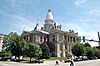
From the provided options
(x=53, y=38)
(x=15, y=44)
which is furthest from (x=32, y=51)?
(x=53, y=38)

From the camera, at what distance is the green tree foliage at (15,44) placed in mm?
63825

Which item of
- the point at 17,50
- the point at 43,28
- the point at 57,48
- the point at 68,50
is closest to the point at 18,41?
the point at 17,50

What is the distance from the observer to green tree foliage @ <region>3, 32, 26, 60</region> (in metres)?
63.8

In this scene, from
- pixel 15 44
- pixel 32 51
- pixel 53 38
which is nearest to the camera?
pixel 32 51

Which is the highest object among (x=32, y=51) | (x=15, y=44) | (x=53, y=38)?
(x=53, y=38)

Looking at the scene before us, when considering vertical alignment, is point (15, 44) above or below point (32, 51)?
above

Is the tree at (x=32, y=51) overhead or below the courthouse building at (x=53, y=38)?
below

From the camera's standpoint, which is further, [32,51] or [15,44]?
[15,44]

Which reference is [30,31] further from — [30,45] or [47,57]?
[30,45]

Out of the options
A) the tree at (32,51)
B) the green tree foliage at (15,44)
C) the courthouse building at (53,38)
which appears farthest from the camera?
the courthouse building at (53,38)

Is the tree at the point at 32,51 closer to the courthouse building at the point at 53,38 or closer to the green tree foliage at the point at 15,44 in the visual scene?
the green tree foliage at the point at 15,44

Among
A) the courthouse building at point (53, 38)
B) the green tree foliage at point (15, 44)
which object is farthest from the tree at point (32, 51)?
the courthouse building at point (53, 38)

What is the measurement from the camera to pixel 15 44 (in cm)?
6506

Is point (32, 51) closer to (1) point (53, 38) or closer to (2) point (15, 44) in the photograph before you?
(2) point (15, 44)
